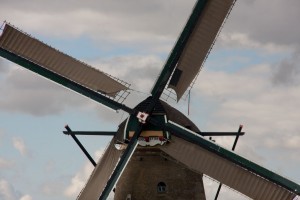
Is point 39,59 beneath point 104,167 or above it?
above

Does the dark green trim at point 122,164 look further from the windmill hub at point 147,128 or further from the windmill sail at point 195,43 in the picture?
the windmill sail at point 195,43

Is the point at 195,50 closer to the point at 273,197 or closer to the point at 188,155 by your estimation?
the point at 188,155

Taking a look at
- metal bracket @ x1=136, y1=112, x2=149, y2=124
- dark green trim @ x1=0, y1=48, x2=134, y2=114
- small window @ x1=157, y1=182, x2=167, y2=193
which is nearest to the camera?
metal bracket @ x1=136, y1=112, x2=149, y2=124

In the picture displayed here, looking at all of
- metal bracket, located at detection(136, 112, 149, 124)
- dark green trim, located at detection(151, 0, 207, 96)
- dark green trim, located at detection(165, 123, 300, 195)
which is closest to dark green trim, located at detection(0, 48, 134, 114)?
metal bracket, located at detection(136, 112, 149, 124)

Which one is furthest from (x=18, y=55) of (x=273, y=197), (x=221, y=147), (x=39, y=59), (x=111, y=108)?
(x=273, y=197)

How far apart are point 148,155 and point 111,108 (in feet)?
7.64

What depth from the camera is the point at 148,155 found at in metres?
27.3

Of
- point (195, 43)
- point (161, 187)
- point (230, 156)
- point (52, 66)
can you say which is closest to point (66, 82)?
point (52, 66)

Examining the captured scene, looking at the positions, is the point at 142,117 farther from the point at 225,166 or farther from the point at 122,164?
the point at 225,166

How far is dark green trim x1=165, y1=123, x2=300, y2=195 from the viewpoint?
26.0 meters

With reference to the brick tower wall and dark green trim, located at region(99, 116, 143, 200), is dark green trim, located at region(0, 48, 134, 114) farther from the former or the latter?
the brick tower wall

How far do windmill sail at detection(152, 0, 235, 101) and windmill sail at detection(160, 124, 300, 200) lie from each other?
1986mm

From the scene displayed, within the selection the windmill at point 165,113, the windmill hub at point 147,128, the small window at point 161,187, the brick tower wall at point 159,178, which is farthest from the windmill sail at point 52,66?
the small window at point 161,187

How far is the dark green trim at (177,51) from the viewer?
86.0ft
